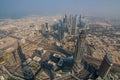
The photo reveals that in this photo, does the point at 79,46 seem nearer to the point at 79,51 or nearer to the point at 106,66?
the point at 79,51

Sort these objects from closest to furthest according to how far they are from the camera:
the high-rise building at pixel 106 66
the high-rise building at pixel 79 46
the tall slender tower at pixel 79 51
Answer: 1. the high-rise building at pixel 106 66
2. the high-rise building at pixel 79 46
3. the tall slender tower at pixel 79 51

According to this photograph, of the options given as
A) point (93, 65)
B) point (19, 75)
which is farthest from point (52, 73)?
point (93, 65)

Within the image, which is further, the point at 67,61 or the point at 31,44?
the point at 31,44

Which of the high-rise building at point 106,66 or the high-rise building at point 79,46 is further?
the high-rise building at point 79,46

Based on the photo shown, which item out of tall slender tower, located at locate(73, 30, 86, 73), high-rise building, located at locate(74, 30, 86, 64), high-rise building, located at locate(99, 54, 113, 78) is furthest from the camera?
tall slender tower, located at locate(73, 30, 86, 73)

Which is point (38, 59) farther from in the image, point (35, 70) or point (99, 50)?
point (99, 50)

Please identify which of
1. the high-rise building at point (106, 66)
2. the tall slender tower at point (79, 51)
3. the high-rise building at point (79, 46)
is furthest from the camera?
the tall slender tower at point (79, 51)

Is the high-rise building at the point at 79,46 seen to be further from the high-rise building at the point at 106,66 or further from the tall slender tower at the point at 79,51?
the high-rise building at the point at 106,66

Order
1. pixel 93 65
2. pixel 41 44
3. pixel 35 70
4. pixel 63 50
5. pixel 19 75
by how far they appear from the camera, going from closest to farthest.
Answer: pixel 19 75
pixel 35 70
pixel 93 65
pixel 63 50
pixel 41 44

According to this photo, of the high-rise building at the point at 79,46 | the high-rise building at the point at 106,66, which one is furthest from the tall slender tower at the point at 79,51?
the high-rise building at the point at 106,66

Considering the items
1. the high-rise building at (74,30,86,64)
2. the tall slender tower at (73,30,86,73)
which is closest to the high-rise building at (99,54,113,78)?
the tall slender tower at (73,30,86,73)

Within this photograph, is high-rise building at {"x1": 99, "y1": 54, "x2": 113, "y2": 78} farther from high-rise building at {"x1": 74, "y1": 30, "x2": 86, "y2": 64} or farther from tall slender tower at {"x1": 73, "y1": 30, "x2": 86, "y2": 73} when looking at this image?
high-rise building at {"x1": 74, "y1": 30, "x2": 86, "y2": 64}
